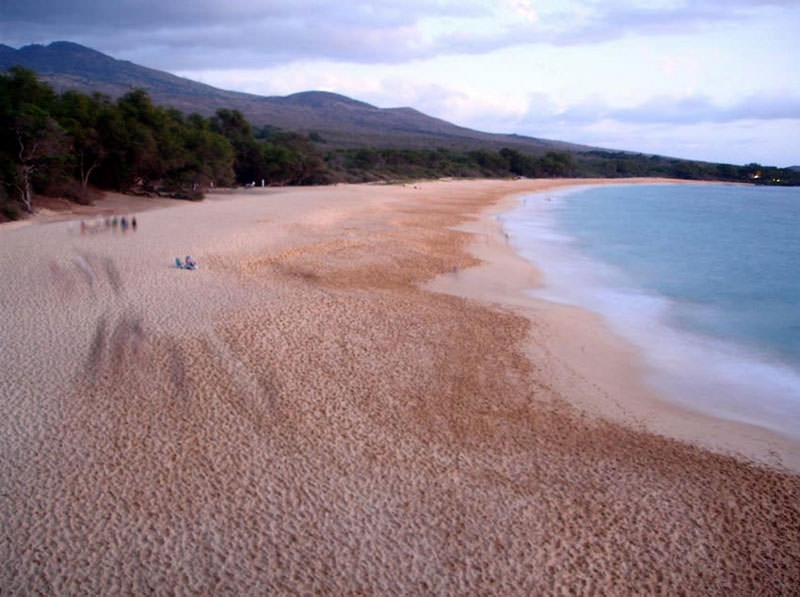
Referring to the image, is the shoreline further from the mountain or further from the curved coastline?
the mountain

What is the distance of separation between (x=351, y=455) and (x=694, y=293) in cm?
1341

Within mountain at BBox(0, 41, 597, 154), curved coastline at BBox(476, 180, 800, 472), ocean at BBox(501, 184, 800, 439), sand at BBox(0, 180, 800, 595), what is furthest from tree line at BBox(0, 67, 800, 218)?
mountain at BBox(0, 41, 597, 154)

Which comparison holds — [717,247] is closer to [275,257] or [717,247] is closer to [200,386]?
[275,257]

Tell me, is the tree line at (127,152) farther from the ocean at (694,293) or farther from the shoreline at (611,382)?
the ocean at (694,293)

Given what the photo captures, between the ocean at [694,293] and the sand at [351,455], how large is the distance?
3.13ft

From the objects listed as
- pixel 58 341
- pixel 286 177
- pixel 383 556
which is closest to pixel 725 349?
pixel 383 556

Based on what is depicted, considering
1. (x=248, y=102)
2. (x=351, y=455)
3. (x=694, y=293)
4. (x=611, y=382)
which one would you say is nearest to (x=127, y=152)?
(x=694, y=293)

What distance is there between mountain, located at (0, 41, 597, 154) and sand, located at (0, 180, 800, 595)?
81996 mm

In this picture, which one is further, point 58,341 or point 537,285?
point 537,285

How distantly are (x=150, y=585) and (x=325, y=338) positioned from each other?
5.22 meters

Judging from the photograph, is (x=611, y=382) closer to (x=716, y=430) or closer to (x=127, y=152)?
(x=716, y=430)

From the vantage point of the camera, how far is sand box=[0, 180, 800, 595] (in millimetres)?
4859

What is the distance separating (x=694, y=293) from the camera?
16578 mm

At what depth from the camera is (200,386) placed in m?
7.65
